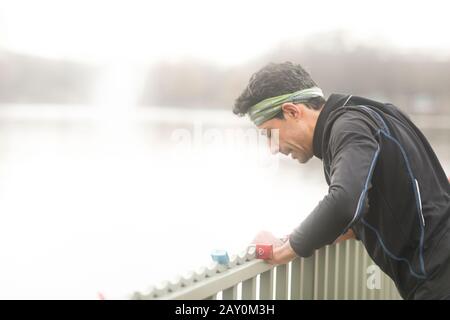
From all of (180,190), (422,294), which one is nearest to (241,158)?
(180,190)

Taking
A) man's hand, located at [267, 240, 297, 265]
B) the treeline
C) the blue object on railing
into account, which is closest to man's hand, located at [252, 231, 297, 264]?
man's hand, located at [267, 240, 297, 265]

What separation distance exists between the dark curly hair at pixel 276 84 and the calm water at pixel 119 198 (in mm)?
287

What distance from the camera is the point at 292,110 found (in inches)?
38.3

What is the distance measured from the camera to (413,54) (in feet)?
5.23

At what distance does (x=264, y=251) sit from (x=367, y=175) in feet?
1.06

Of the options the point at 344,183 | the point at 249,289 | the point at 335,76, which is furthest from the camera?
the point at 335,76

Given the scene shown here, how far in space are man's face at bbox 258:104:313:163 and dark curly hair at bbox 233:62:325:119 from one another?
0.02m

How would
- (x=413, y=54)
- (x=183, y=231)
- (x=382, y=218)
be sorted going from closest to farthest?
(x=382, y=218)
(x=183, y=231)
(x=413, y=54)

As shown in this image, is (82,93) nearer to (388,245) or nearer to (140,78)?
(140,78)

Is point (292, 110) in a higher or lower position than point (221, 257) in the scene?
higher

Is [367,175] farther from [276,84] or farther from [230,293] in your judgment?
[230,293]

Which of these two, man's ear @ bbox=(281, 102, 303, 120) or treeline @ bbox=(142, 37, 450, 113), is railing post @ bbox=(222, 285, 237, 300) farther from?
treeline @ bbox=(142, 37, 450, 113)

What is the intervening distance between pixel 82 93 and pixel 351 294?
0.96 m

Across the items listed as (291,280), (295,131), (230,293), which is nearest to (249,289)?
(230,293)
